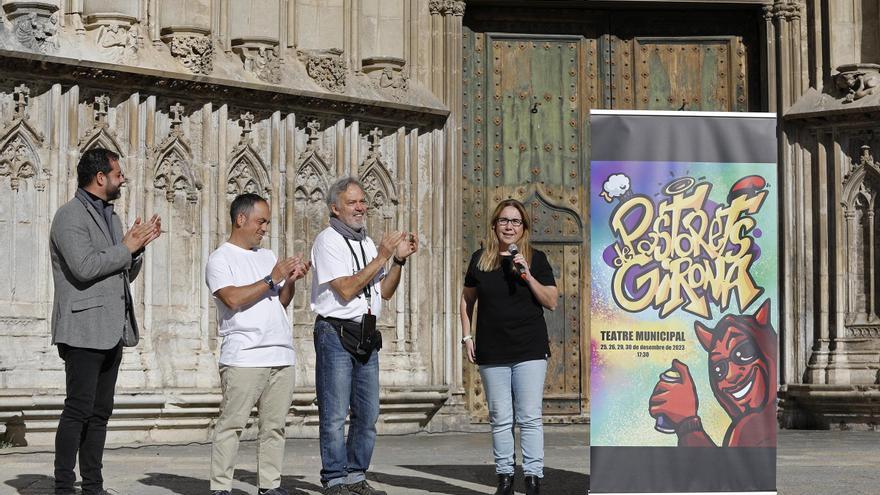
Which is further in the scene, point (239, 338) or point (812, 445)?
point (812, 445)

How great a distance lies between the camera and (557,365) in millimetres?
14805

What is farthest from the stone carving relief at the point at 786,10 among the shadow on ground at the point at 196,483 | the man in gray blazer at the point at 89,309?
the man in gray blazer at the point at 89,309

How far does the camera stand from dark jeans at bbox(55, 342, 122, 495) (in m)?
7.48

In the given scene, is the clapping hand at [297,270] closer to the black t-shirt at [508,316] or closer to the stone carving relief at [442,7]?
the black t-shirt at [508,316]

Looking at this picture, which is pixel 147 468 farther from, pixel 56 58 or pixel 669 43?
pixel 669 43

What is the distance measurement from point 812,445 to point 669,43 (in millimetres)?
4834

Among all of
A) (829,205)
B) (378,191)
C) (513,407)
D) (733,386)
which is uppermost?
(378,191)

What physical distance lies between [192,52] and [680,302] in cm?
612

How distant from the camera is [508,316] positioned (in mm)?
8180

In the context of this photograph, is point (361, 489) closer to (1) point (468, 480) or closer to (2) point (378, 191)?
(1) point (468, 480)

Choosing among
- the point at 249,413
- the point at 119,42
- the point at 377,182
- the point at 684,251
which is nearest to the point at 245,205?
the point at 249,413

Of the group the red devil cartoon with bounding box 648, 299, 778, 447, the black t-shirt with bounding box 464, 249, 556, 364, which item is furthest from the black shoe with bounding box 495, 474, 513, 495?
the red devil cartoon with bounding box 648, 299, 778, 447

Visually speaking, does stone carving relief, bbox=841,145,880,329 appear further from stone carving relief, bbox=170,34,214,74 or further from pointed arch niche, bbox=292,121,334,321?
stone carving relief, bbox=170,34,214,74

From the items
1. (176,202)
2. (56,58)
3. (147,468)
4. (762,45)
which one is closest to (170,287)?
(176,202)
